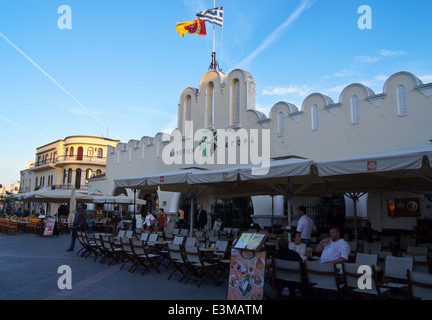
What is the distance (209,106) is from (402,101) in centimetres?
1058

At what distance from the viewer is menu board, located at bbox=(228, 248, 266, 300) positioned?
503 cm

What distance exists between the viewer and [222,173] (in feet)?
29.7

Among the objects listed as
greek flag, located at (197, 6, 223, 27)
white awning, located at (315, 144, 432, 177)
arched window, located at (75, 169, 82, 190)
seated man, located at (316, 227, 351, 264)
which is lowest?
seated man, located at (316, 227, 351, 264)

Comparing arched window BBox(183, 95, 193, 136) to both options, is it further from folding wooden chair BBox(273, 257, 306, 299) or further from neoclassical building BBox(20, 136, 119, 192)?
neoclassical building BBox(20, 136, 119, 192)

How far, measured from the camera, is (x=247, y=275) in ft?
16.9

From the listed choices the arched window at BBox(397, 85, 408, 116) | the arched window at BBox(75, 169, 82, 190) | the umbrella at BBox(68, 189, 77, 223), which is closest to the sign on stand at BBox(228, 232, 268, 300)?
the arched window at BBox(397, 85, 408, 116)

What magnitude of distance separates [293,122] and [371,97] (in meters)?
3.55

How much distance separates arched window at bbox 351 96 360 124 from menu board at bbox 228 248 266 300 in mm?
10115

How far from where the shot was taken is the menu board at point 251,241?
512 centimetres

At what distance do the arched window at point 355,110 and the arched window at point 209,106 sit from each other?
8.18 metres

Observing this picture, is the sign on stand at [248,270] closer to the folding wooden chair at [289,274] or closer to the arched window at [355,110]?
the folding wooden chair at [289,274]

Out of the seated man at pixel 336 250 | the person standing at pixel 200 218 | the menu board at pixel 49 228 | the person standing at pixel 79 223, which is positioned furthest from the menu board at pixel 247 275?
the menu board at pixel 49 228

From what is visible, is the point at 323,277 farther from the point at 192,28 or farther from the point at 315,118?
the point at 192,28
